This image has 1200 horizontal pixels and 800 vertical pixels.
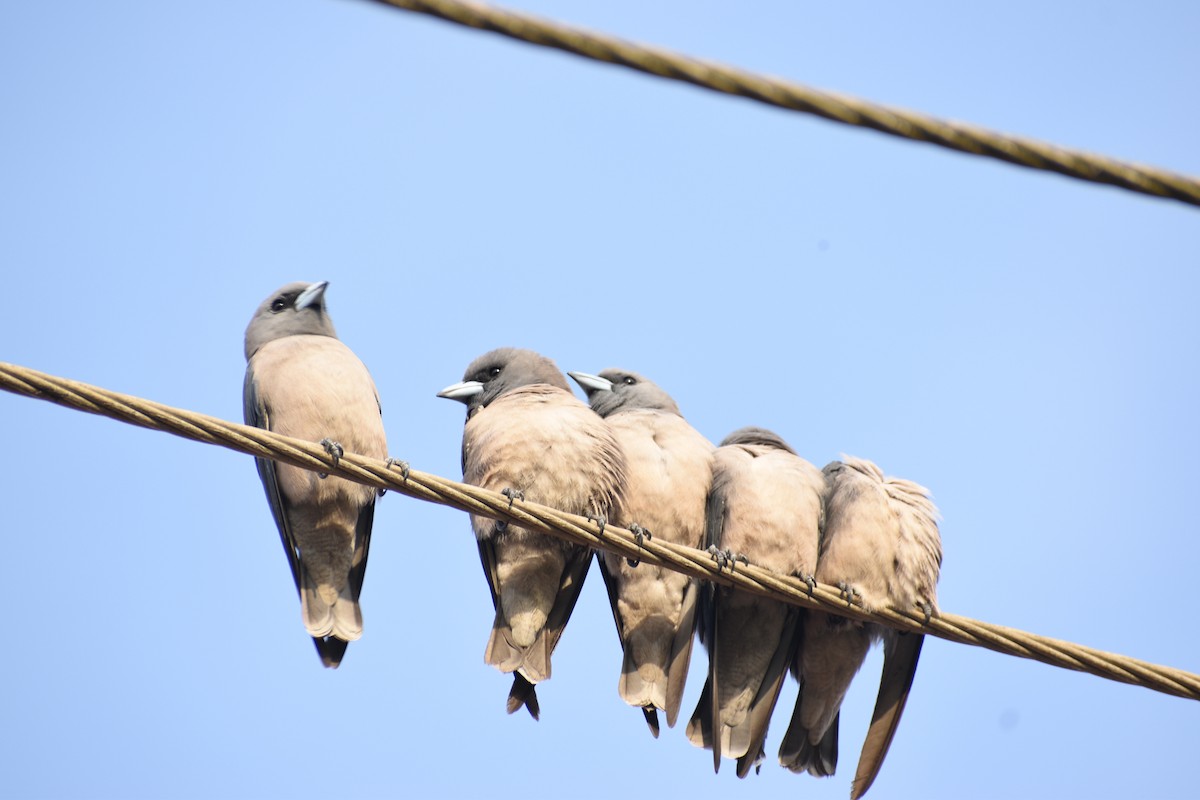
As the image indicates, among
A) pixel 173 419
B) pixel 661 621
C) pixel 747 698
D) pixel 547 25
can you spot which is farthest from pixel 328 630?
pixel 547 25

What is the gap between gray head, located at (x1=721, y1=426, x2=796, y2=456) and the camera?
291 inches

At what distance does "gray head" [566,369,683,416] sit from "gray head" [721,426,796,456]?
1.62 ft

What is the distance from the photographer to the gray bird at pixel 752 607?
671cm

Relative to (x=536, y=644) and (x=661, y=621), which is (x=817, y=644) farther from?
(x=536, y=644)

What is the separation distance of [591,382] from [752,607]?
2.02m

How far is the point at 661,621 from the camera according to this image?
6.98 meters

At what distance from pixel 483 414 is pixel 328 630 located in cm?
143

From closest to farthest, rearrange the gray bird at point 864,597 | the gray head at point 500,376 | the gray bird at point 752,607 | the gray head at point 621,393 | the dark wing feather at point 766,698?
the gray bird at point 864,597, the gray bird at point 752,607, the dark wing feather at point 766,698, the gray head at point 500,376, the gray head at point 621,393

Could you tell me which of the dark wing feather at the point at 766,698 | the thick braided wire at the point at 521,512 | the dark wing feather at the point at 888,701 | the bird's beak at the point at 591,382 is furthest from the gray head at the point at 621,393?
the thick braided wire at the point at 521,512

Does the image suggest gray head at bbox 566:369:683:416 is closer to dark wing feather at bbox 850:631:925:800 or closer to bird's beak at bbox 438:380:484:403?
bird's beak at bbox 438:380:484:403

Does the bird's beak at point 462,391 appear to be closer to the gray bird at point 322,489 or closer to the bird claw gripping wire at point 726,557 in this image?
the gray bird at point 322,489

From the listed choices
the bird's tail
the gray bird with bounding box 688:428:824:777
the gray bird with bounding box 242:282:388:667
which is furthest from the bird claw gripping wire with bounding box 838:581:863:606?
the gray bird with bounding box 242:282:388:667

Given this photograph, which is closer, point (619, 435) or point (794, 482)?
point (794, 482)

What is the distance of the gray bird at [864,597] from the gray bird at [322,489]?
247cm
